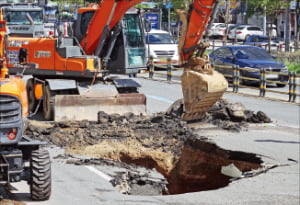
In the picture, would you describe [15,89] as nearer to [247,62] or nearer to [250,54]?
[247,62]

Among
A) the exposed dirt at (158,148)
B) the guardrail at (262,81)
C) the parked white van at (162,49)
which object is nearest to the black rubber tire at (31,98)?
the exposed dirt at (158,148)

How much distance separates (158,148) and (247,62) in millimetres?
14370

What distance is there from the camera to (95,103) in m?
19.8

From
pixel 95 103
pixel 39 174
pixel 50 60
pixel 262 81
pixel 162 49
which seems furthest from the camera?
pixel 162 49

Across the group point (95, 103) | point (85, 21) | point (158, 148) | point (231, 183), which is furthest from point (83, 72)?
point (231, 183)

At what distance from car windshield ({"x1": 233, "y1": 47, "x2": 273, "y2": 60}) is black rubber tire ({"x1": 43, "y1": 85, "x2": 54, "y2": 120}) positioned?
12.6 metres

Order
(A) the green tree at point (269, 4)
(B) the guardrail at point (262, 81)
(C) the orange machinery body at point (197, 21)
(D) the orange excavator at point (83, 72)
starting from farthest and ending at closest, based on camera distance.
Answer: (A) the green tree at point (269, 4) < (B) the guardrail at point (262, 81) < (D) the orange excavator at point (83, 72) < (C) the orange machinery body at point (197, 21)

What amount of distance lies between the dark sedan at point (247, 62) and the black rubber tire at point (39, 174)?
18.2 meters

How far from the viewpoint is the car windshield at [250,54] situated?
30742 mm

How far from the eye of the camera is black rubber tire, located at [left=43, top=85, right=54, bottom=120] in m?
19.8

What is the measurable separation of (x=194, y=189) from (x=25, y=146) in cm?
574

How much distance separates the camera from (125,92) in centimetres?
2095

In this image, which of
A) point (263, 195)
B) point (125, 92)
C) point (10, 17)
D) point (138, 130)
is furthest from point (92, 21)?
point (10, 17)

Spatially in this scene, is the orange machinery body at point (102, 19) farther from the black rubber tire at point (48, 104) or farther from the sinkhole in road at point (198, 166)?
the sinkhole in road at point (198, 166)
